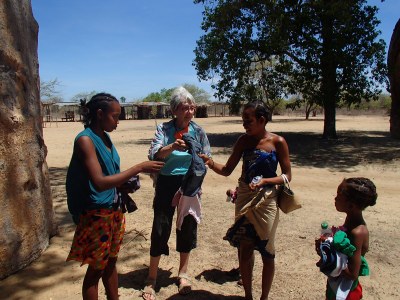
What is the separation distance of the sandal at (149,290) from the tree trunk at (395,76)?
1556 centimetres

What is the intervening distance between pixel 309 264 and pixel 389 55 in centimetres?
1546

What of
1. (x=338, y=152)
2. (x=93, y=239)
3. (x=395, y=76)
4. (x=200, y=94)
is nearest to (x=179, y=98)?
(x=93, y=239)

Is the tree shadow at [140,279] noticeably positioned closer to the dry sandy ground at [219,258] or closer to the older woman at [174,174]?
the dry sandy ground at [219,258]

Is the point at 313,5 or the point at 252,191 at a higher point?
the point at 313,5

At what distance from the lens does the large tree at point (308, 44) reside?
13797mm

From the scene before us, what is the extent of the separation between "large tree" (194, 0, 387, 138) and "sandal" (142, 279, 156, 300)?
476 inches

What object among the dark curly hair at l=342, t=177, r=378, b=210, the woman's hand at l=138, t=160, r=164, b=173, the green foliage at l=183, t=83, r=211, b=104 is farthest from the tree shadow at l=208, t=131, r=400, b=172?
the green foliage at l=183, t=83, r=211, b=104

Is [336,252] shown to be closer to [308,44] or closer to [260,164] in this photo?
[260,164]

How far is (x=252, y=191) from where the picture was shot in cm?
278

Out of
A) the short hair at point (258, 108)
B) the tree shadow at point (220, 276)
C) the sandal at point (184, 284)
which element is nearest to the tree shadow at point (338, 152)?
the tree shadow at point (220, 276)

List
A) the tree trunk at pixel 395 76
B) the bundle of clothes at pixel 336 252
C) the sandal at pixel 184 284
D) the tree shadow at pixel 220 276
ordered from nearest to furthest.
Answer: the bundle of clothes at pixel 336 252
the sandal at pixel 184 284
the tree shadow at pixel 220 276
the tree trunk at pixel 395 76

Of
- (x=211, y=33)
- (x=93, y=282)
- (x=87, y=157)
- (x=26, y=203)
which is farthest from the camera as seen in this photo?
(x=211, y=33)

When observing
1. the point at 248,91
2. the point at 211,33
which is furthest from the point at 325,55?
the point at 211,33

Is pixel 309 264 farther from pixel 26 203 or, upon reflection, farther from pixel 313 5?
pixel 313 5
